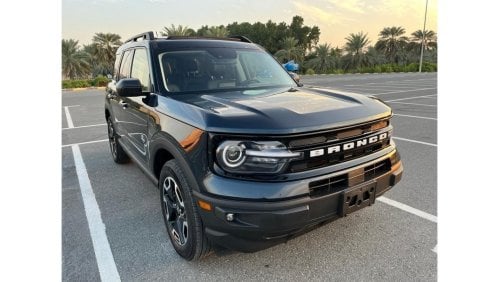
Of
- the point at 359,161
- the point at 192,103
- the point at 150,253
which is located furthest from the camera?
the point at 150,253

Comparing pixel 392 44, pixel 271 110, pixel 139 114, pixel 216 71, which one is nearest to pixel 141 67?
pixel 139 114

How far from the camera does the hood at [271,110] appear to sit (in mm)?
2275

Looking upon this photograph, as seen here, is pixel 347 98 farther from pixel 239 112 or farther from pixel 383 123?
pixel 239 112

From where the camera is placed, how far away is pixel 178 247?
9.41ft

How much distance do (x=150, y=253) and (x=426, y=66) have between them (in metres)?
43.9

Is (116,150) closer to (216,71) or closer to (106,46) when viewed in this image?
(216,71)

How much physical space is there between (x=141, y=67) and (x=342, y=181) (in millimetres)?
2572

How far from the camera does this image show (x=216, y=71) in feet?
→ 11.6

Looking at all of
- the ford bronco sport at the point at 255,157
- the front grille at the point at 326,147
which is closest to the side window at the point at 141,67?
the ford bronco sport at the point at 255,157

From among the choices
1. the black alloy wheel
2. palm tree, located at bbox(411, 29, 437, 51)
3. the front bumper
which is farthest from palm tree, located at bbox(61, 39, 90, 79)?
palm tree, located at bbox(411, 29, 437, 51)

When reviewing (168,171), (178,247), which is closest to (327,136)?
(168,171)

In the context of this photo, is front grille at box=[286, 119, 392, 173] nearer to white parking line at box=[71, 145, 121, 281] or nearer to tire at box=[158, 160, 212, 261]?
tire at box=[158, 160, 212, 261]

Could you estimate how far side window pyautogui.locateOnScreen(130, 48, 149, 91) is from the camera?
3552 mm

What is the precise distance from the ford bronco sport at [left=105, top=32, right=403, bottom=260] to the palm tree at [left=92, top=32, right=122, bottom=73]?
115 feet
